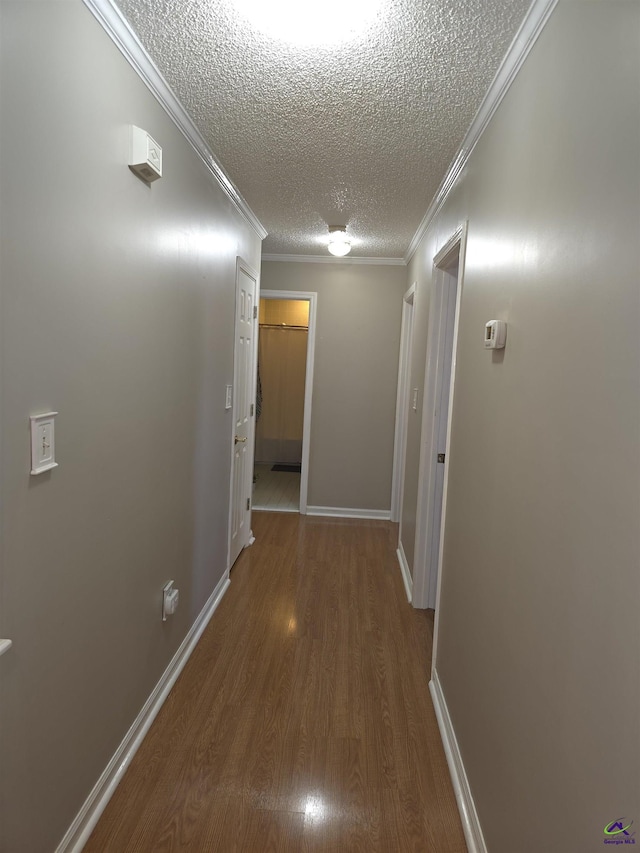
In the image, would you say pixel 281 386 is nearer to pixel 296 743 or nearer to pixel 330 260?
pixel 330 260

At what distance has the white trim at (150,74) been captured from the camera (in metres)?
1.42

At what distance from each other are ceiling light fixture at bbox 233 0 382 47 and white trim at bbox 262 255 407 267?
10.6 ft

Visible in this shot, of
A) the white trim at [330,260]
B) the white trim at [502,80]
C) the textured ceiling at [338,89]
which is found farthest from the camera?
the white trim at [330,260]

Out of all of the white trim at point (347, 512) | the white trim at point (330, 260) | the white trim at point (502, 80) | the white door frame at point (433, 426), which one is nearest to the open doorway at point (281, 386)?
the white trim at point (347, 512)

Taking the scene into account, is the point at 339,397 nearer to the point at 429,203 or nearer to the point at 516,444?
the point at 429,203

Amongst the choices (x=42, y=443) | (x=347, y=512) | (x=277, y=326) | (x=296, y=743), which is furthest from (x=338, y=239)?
(x=277, y=326)

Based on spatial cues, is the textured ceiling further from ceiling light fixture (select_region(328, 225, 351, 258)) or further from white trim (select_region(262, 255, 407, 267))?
white trim (select_region(262, 255, 407, 267))

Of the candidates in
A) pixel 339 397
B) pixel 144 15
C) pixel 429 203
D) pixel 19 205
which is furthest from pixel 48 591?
pixel 339 397

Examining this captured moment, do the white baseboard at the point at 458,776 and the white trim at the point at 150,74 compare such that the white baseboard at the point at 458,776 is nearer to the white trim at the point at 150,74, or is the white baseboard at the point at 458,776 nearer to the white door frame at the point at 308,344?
the white trim at the point at 150,74

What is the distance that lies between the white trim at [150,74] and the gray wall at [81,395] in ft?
0.13

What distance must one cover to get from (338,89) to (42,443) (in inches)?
61.4

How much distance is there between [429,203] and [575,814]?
295cm

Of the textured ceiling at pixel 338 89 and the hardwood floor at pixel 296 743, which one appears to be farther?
the hardwood floor at pixel 296 743

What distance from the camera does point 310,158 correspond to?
2.51m
